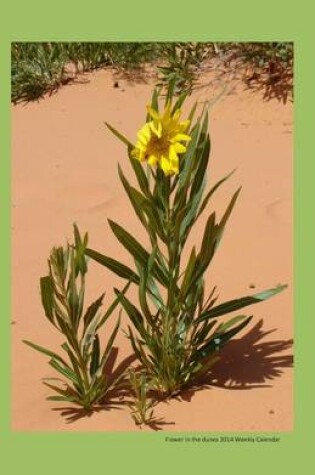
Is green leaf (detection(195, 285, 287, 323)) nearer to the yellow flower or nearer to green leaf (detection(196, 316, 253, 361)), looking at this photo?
green leaf (detection(196, 316, 253, 361))

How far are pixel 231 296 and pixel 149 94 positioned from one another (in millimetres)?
2328

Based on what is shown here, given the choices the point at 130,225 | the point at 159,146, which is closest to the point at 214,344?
the point at 159,146

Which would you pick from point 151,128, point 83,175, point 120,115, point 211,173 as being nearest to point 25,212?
point 83,175

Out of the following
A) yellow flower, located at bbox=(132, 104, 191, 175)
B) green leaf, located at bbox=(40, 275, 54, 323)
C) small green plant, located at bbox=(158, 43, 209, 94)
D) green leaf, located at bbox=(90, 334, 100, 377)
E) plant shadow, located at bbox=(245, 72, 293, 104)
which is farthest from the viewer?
small green plant, located at bbox=(158, 43, 209, 94)

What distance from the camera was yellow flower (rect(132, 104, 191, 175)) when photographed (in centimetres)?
155

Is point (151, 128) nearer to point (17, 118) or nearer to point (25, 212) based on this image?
point (25, 212)

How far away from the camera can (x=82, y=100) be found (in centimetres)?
447

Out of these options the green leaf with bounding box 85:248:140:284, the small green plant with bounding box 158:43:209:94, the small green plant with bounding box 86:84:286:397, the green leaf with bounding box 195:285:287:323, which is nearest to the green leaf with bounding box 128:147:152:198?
the small green plant with bounding box 86:84:286:397

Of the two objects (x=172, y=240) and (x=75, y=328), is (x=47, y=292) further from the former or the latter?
(x=172, y=240)

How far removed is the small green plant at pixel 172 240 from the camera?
159cm

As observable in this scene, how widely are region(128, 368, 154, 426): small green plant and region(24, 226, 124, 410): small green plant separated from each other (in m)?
0.10

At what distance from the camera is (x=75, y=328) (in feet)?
6.08

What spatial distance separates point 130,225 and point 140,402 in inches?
51.1

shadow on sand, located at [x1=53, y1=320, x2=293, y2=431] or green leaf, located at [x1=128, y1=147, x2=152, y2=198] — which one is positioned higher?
green leaf, located at [x1=128, y1=147, x2=152, y2=198]
